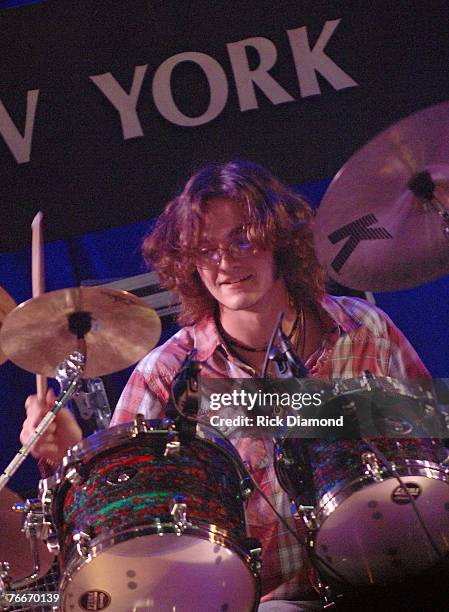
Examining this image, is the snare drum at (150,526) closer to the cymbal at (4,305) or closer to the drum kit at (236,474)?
the drum kit at (236,474)

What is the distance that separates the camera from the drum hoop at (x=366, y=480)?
1.88m

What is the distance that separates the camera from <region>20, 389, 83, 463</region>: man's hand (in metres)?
2.37

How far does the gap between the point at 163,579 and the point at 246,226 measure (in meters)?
1.24

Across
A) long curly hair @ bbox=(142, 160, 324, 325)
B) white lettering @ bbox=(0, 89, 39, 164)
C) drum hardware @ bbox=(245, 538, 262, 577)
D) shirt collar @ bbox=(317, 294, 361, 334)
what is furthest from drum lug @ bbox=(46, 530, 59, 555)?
white lettering @ bbox=(0, 89, 39, 164)

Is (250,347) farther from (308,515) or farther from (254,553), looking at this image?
(254,553)

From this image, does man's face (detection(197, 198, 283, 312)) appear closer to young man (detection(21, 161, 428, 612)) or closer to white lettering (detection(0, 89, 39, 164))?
young man (detection(21, 161, 428, 612))

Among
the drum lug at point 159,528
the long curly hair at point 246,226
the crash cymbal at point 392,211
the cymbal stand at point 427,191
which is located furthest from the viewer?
the long curly hair at point 246,226

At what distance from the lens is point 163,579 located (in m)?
1.84

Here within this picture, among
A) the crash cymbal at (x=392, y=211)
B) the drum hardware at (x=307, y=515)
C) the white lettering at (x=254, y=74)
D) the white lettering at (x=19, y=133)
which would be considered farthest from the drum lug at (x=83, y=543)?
the white lettering at (x=254, y=74)

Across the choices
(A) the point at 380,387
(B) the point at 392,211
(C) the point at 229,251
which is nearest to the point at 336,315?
(C) the point at 229,251

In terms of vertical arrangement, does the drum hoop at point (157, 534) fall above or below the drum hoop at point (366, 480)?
below

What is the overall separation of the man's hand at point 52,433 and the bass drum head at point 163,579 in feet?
1.98

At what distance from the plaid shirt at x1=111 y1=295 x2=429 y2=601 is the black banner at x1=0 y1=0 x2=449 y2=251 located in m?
0.45

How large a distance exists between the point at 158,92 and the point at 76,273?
67 centimetres
